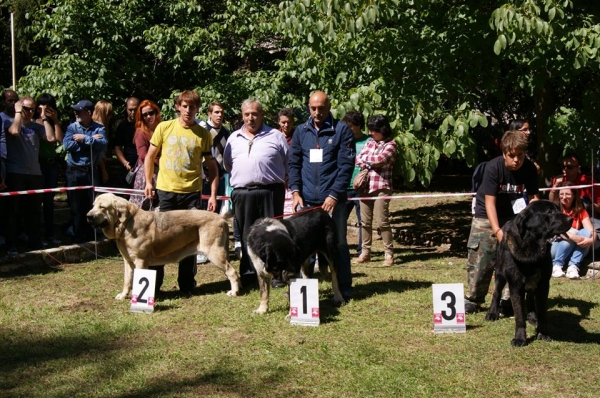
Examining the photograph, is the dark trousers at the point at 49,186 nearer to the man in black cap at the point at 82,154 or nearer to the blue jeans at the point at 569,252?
the man in black cap at the point at 82,154

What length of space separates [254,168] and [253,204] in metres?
0.38

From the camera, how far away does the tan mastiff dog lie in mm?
7465

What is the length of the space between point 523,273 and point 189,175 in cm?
354

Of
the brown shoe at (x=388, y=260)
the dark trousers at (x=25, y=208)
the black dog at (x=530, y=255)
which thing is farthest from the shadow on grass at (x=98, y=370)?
the brown shoe at (x=388, y=260)

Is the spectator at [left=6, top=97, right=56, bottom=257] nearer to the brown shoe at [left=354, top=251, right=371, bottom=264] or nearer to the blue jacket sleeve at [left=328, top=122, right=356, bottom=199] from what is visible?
the brown shoe at [left=354, top=251, right=371, bottom=264]

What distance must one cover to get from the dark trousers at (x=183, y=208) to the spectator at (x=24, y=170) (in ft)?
8.39

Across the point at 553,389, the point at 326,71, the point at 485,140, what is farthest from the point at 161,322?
the point at 485,140

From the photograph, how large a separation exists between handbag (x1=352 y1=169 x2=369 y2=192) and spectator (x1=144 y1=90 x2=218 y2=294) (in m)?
2.82

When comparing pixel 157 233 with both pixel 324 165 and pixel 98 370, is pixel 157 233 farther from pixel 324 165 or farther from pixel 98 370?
pixel 98 370

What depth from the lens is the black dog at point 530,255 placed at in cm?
588

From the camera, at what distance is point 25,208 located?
998 centimetres

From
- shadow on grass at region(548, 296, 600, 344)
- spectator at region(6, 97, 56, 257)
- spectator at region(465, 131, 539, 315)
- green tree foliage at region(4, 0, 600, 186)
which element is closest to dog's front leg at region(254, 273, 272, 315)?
spectator at region(465, 131, 539, 315)

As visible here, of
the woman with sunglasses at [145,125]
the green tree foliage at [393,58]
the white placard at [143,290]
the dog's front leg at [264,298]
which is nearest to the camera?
the dog's front leg at [264,298]

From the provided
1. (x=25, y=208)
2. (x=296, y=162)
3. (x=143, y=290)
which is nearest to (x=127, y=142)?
(x=25, y=208)
